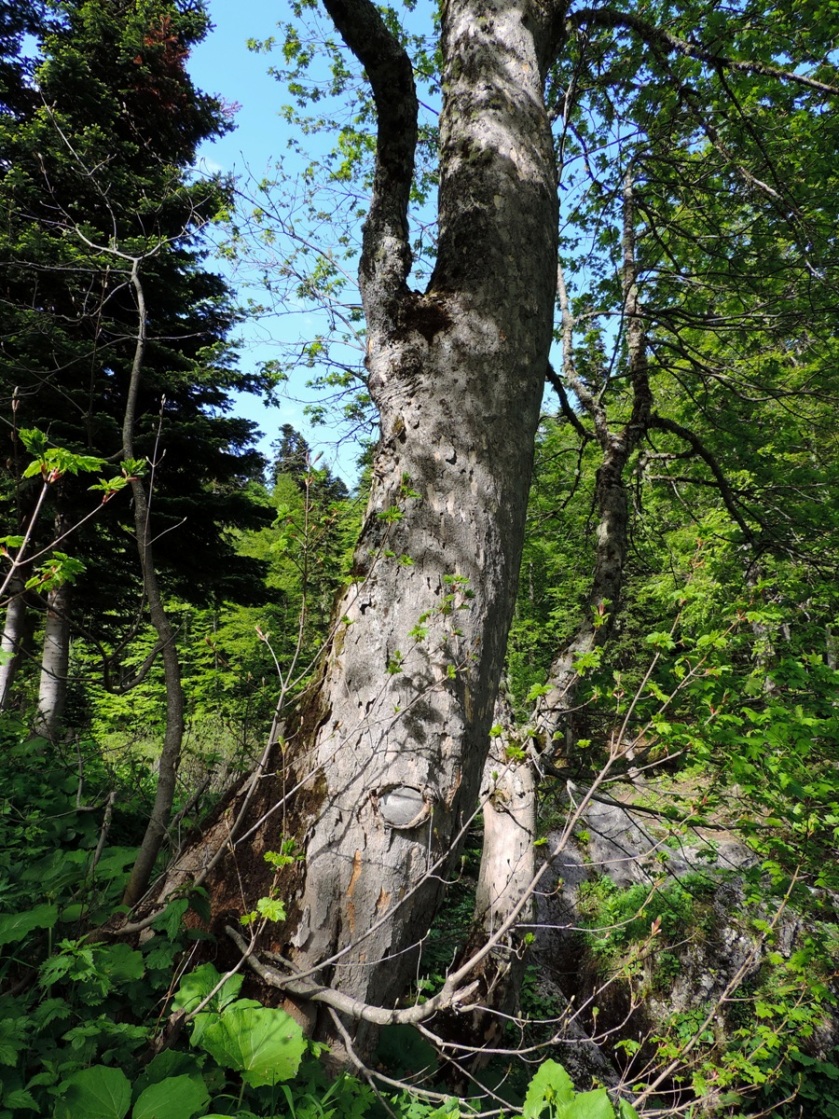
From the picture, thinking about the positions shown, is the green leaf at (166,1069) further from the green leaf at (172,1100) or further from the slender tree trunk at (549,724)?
the slender tree trunk at (549,724)

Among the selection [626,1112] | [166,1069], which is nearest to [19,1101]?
[166,1069]

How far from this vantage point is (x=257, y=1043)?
3.88 ft

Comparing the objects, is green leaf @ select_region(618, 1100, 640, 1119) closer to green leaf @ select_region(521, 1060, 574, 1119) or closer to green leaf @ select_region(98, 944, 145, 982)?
green leaf @ select_region(521, 1060, 574, 1119)

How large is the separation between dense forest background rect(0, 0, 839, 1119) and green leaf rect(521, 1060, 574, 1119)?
0.01m

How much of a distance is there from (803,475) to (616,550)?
8.30 ft

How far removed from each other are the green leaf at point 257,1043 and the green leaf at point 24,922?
20.7 inches

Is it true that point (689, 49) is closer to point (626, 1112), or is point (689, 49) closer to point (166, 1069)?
point (626, 1112)

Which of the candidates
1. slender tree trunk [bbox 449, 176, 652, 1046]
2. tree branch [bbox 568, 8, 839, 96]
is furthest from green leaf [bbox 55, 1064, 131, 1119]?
tree branch [bbox 568, 8, 839, 96]

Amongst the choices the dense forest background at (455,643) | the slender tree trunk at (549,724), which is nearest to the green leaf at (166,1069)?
the dense forest background at (455,643)

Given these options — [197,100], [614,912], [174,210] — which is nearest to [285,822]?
[614,912]

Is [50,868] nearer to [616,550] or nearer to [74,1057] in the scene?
[74,1057]

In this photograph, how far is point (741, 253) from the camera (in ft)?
14.4

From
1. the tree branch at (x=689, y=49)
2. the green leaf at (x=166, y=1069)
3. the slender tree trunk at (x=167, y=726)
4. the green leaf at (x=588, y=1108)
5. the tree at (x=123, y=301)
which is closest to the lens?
the green leaf at (x=588, y=1108)

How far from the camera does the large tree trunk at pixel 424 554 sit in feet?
4.71
